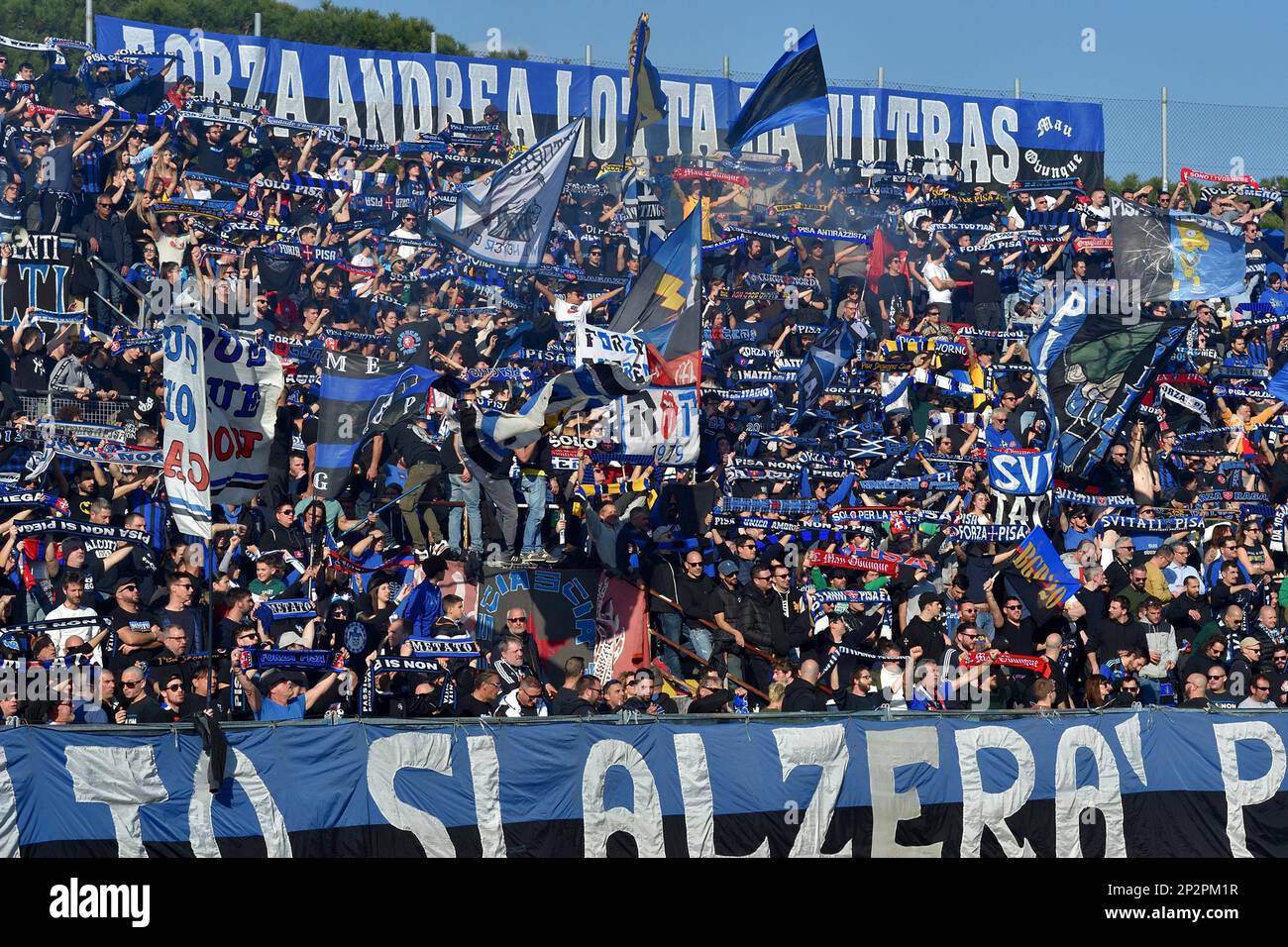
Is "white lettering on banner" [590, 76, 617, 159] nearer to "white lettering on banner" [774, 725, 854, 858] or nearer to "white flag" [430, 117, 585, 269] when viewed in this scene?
"white flag" [430, 117, 585, 269]

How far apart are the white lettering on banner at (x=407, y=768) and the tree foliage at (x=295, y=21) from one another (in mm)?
28572

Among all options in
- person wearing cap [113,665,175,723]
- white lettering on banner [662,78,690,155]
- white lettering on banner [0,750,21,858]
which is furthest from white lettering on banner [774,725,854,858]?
white lettering on banner [662,78,690,155]

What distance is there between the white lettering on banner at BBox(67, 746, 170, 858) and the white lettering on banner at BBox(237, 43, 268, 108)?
2014cm

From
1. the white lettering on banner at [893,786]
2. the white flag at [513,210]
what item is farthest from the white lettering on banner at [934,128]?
the white lettering on banner at [893,786]

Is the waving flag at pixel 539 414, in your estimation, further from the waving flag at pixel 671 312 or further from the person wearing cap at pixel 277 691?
the person wearing cap at pixel 277 691

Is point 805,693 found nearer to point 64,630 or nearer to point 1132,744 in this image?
point 1132,744

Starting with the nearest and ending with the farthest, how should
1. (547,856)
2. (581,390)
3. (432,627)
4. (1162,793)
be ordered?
(547,856) → (1162,793) → (432,627) → (581,390)

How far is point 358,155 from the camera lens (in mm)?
27672

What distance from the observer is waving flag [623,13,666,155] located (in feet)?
80.3

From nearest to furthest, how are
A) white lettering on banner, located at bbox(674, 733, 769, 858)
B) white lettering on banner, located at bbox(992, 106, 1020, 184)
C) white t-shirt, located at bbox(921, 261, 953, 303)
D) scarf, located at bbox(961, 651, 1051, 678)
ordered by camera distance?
white lettering on banner, located at bbox(674, 733, 769, 858) → scarf, located at bbox(961, 651, 1051, 678) → white t-shirt, located at bbox(921, 261, 953, 303) → white lettering on banner, located at bbox(992, 106, 1020, 184)

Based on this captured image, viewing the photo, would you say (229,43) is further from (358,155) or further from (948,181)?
(948,181)

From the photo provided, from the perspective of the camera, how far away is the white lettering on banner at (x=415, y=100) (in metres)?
31.0
